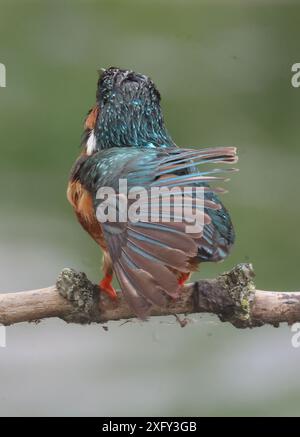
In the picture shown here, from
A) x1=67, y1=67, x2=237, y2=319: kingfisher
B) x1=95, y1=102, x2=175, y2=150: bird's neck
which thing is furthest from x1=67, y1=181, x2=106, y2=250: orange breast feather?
x1=95, y1=102, x2=175, y2=150: bird's neck

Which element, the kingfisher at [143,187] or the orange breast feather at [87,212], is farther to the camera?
the orange breast feather at [87,212]

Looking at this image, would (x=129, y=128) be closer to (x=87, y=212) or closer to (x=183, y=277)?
(x=87, y=212)

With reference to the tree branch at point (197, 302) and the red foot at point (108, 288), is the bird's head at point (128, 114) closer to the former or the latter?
the red foot at point (108, 288)

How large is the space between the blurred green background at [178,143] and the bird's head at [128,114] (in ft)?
6.09

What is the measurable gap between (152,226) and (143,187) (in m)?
0.15

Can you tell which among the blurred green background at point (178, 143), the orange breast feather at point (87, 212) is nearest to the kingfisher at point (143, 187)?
the orange breast feather at point (87, 212)

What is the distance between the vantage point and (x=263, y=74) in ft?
27.6

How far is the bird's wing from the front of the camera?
2787mm

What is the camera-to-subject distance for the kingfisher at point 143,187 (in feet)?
9.25

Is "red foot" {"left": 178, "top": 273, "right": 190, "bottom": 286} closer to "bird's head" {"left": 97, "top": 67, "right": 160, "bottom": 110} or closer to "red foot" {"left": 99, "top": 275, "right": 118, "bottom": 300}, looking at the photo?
"red foot" {"left": 99, "top": 275, "right": 118, "bottom": 300}

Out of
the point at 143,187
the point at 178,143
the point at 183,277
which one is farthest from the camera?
the point at 178,143

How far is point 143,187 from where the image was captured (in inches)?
119

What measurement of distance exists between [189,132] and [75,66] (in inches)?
40.6

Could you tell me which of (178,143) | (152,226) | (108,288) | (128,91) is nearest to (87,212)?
(108,288)
